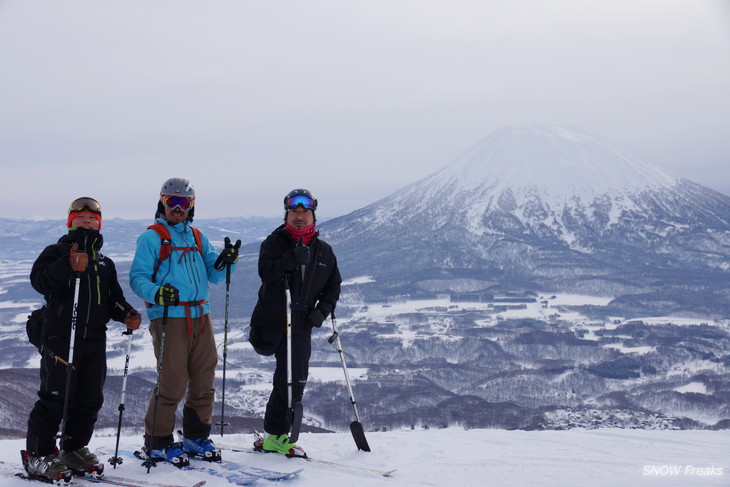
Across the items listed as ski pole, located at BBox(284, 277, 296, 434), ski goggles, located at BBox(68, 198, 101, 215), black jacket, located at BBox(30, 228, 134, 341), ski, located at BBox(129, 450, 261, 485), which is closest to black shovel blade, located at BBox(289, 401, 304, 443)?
ski pole, located at BBox(284, 277, 296, 434)

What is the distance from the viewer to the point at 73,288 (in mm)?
5918

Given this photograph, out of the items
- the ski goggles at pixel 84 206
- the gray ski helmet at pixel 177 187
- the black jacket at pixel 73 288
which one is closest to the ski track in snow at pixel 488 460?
the black jacket at pixel 73 288

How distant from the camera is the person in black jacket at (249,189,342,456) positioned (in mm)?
6949

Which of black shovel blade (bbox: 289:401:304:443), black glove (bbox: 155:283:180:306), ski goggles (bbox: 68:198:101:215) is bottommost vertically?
black shovel blade (bbox: 289:401:304:443)

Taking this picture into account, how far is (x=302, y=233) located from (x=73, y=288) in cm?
248

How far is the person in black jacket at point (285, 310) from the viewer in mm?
6949

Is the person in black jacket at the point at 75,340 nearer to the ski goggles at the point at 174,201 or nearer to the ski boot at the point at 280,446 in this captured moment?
the ski goggles at the point at 174,201

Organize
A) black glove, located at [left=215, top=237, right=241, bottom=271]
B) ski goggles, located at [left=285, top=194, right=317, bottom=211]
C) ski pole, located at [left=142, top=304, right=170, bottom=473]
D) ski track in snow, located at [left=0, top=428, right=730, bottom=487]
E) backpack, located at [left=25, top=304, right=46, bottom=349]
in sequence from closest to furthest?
backpack, located at [left=25, top=304, right=46, bottom=349]
ski pole, located at [left=142, top=304, right=170, bottom=473]
ski track in snow, located at [left=0, top=428, right=730, bottom=487]
black glove, located at [left=215, top=237, right=241, bottom=271]
ski goggles, located at [left=285, top=194, right=317, bottom=211]

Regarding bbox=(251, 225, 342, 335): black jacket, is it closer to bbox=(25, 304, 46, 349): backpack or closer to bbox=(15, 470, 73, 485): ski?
bbox=(25, 304, 46, 349): backpack

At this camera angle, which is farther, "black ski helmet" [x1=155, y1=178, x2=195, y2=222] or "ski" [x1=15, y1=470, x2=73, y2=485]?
"black ski helmet" [x1=155, y1=178, x2=195, y2=222]

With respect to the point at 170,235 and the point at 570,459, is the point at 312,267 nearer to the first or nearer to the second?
the point at 170,235

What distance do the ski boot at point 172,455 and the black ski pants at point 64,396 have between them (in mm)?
691

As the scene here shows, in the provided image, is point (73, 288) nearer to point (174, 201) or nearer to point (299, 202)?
point (174, 201)

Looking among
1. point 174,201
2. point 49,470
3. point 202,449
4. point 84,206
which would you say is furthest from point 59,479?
point 174,201
